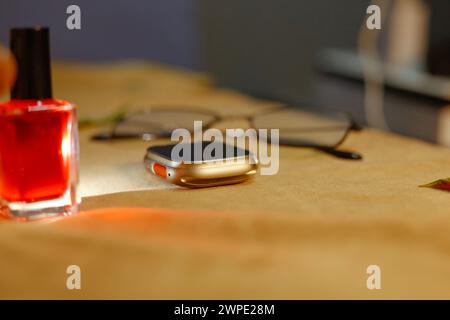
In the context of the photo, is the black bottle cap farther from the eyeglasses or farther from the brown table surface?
the eyeglasses

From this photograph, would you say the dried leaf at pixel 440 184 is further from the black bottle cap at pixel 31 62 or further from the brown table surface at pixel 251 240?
the black bottle cap at pixel 31 62

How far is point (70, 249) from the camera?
13.4 inches

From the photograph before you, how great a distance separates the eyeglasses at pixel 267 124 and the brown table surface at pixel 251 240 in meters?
0.11

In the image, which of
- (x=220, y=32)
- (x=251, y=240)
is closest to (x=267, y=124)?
(x=251, y=240)

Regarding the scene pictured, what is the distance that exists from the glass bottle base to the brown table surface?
0.04ft

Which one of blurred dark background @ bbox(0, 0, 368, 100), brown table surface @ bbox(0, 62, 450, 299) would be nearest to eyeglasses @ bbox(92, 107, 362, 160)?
brown table surface @ bbox(0, 62, 450, 299)

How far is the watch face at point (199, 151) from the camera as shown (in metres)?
0.46

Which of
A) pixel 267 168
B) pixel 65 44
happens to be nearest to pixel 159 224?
pixel 267 168

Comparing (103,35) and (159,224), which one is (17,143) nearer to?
(159,224)

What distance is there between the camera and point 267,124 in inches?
27.2

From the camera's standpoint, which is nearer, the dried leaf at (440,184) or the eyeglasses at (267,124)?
the dried leaf at (440,184)

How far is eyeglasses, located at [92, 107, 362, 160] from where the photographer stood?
62 centimetres

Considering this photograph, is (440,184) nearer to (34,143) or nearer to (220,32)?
(34,143)

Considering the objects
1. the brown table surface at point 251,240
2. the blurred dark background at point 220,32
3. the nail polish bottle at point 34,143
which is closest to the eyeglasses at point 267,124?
the brown table surface at point 251,240
